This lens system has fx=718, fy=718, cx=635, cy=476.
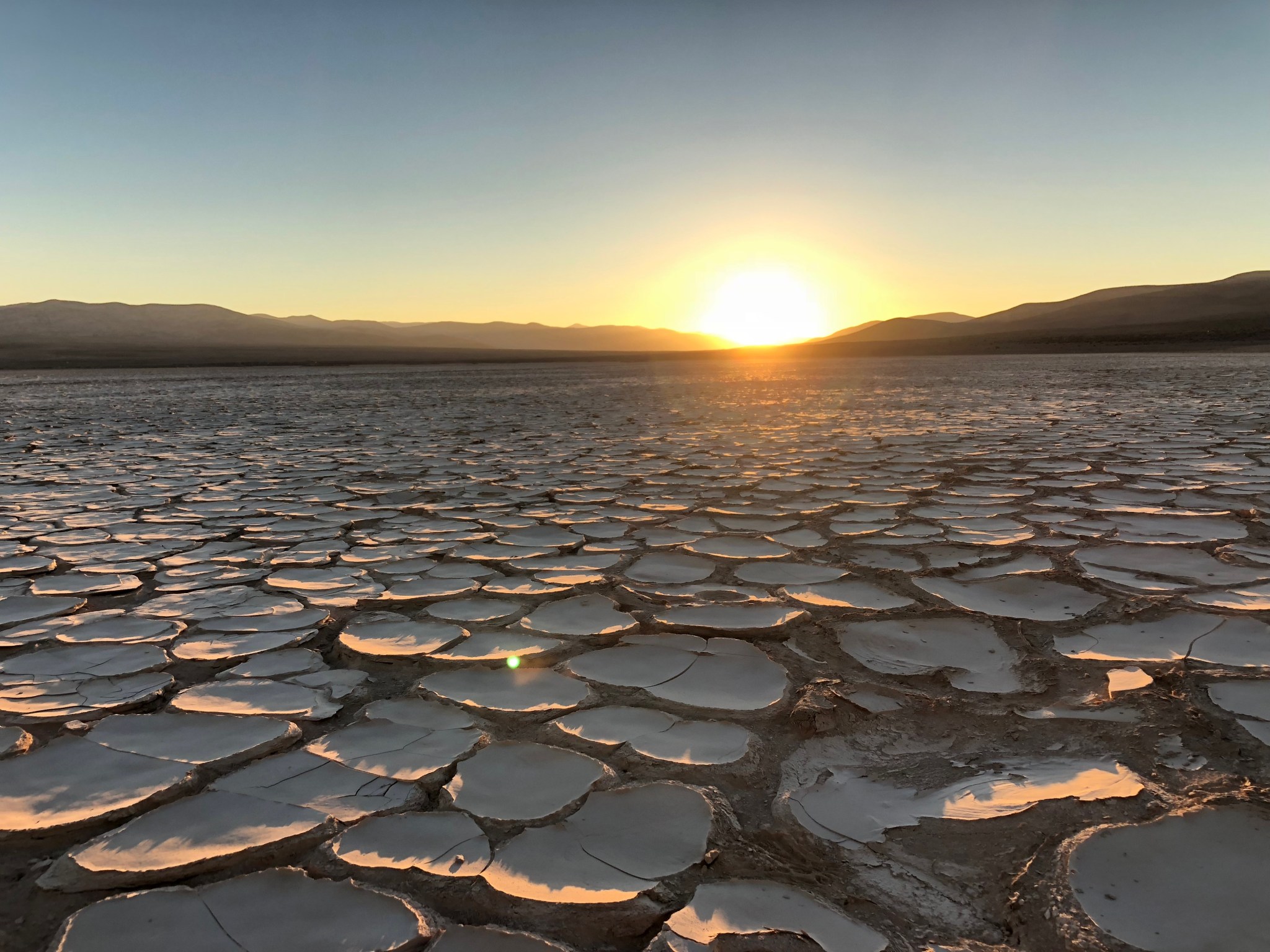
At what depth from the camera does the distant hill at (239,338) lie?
25.2 metres

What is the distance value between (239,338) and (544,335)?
44.0 m

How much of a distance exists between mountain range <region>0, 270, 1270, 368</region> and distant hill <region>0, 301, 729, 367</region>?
0.63 ft

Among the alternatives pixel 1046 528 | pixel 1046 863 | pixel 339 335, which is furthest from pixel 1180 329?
pixel 339 335

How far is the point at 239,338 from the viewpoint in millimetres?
60594

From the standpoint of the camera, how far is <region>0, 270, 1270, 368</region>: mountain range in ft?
67.9

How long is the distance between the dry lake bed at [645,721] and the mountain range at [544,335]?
19547 millimetres

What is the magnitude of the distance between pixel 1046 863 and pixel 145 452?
4.59m

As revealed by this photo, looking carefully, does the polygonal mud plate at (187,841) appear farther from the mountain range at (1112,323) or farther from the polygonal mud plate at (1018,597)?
the mountain range at (1112,323)

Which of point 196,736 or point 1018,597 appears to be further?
point 1018,597

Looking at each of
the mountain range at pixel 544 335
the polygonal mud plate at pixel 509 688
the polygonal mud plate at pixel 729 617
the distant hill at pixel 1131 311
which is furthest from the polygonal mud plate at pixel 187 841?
the distant hill at pixel 1131 311

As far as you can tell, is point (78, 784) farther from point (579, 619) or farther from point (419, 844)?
point (579, 619)

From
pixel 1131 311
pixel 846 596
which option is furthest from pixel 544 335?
pixel 846 596

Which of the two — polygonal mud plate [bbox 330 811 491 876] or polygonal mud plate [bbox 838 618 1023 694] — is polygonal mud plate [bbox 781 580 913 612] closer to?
polygonal mud plate [bbox 838 618 1023 694]

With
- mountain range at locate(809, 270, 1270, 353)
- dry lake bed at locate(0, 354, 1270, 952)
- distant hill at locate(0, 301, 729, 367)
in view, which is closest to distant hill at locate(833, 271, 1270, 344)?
mountain range at locate(809, 270, 1270, 353)
